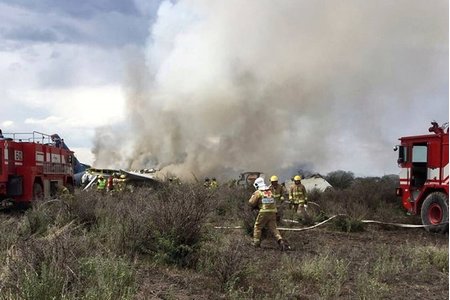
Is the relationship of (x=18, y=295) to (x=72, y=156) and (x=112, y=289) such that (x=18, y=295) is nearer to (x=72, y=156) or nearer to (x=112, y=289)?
(x=112, y=289)

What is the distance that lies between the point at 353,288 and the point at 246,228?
512cm

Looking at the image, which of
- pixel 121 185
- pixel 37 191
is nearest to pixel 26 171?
pixel 37 191

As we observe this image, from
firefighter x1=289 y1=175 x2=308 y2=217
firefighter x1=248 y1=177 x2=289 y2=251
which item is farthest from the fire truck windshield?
firefighter x1=248 y1=177 x2=289 y2=251

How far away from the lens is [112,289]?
5023 mm

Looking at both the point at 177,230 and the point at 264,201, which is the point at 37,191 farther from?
the point at 177,230

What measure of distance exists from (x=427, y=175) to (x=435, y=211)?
3.16ft

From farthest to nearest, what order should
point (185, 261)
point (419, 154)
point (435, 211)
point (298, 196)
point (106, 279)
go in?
point (298, 196)
point (419, 154)
point (435, 211)
point (185, 261)
point (106, 279)

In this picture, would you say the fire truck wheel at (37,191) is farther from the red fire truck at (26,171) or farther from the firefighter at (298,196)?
the firefighter at (298,196)

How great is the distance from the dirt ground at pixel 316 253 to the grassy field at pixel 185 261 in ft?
0.06

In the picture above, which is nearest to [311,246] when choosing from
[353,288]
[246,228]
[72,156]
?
[246,228]

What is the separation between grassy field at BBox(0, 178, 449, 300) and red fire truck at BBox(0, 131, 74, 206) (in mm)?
4841

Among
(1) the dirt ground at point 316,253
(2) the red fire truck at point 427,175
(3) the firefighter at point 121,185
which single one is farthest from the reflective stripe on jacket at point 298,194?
(3) the firefighter at point 121,185

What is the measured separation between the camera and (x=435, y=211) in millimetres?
13320

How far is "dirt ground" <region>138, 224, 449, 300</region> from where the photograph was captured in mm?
6059
